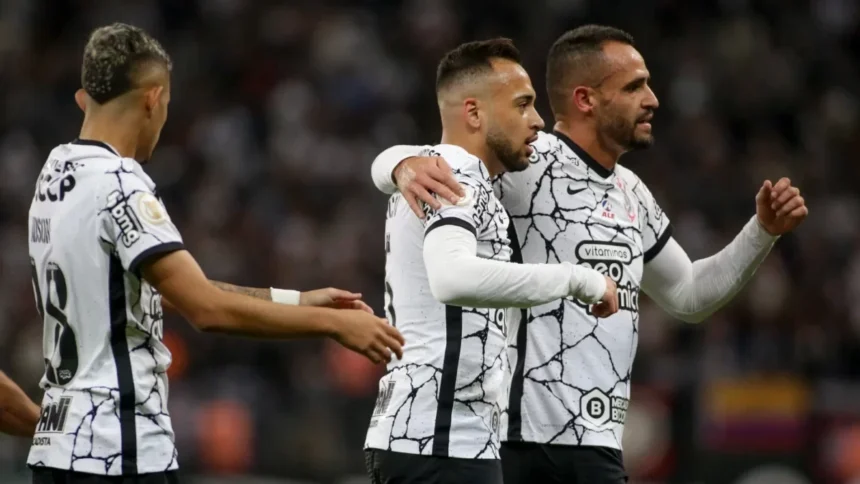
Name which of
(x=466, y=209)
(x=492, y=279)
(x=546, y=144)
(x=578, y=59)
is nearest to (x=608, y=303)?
(x=492, y=279)

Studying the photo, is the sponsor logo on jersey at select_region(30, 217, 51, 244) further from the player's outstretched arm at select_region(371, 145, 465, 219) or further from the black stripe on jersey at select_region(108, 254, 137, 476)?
the player's outstretched arm at select_region(371, 145, 465, 219)

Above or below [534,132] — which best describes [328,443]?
below

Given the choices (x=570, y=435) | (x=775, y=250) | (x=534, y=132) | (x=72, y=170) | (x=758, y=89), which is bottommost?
(x=570, y=435)

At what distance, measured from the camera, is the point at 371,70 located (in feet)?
53.1

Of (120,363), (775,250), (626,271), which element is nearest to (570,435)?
(626,271)

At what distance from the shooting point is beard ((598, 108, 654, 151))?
226 inches

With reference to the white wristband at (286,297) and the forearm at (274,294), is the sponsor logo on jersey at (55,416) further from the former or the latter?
the white wristband at (286,297)

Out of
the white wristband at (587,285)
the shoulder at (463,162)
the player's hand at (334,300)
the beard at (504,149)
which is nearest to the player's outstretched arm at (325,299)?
the player's hand at (334,300)

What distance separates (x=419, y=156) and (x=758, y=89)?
11.5 meters

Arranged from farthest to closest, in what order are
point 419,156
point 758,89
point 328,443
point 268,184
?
point 758,89
point 268,184
point 328,443
point 419,156

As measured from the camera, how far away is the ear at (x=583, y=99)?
5812 millimetres

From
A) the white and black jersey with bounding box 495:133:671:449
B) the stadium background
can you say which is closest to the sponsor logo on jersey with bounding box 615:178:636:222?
the white and black jersey with bounding box 495:133:671:449

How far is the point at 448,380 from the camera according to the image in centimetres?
475

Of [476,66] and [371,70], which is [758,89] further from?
[476,66]
